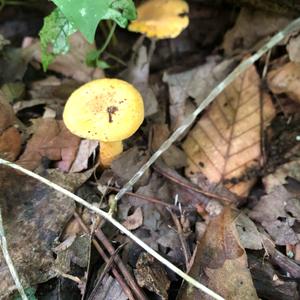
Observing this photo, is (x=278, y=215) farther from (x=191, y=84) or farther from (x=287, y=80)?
(x=191, y=84)

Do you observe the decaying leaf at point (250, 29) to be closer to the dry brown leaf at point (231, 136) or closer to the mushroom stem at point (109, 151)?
the dry brown leaf at point (231, 136)

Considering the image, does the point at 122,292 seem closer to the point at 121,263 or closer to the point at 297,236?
the point at 121,263

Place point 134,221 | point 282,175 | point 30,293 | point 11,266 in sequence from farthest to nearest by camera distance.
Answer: point 282,175, point 134,221, point 30,293, point 11,266

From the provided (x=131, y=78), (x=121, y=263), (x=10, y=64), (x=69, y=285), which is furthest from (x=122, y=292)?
(x=10, y=64)

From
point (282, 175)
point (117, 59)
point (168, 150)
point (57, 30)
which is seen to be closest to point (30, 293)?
point (168, 150)

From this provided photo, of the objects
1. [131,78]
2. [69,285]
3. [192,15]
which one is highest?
[192,15]
